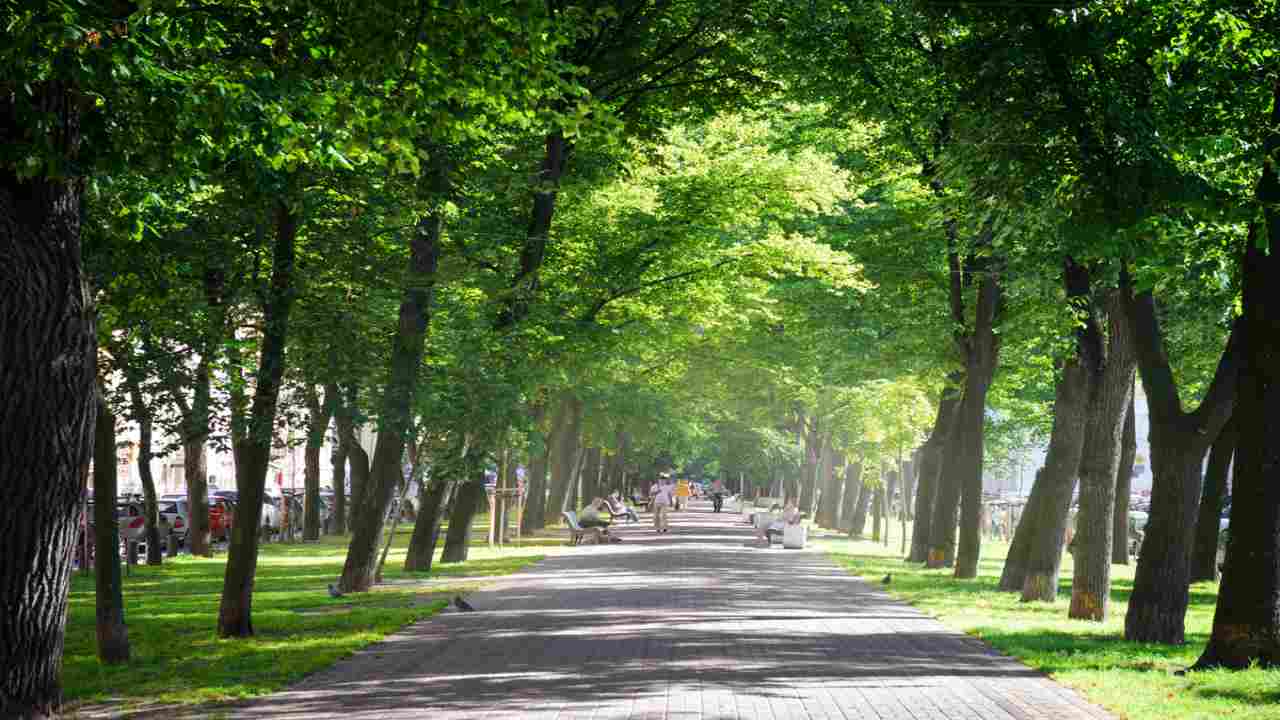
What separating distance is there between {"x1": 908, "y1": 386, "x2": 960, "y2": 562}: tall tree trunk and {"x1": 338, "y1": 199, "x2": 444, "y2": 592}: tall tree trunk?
45.0ft

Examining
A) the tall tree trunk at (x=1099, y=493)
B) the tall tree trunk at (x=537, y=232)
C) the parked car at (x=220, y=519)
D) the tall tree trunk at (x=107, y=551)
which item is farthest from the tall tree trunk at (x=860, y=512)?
the tall tree trunk at (x=107, y=551)

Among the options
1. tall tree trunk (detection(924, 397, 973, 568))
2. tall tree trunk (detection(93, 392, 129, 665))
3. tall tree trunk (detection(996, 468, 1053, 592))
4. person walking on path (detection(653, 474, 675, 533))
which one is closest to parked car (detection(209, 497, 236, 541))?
person walking on path (detection(653, 474, 675, 533))

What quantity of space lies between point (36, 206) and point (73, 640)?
335 inches

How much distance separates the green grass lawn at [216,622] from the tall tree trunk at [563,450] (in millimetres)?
17271

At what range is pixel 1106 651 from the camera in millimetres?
16797

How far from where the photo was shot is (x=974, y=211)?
59.7ft

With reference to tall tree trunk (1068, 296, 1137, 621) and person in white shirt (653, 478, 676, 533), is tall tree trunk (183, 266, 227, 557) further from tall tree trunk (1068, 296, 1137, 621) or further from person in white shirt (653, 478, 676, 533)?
person in white shirt (653, 478, 676, 533)

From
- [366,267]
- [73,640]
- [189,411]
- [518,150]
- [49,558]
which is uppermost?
[518,150]

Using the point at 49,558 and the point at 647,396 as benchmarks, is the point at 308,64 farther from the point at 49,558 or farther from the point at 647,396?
the point at 647,396

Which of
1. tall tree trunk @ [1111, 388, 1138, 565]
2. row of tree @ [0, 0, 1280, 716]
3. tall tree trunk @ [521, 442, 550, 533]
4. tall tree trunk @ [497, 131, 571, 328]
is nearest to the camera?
row of tree @ [0, 0, 1280, 716]

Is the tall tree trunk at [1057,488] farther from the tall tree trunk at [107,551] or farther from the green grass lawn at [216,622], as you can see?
the tall tree trunk at [107,551]

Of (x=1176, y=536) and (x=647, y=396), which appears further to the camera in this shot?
(x=647, y=396)

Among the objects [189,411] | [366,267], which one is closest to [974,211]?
[366,267]

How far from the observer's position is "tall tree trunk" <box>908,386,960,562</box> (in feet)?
118
